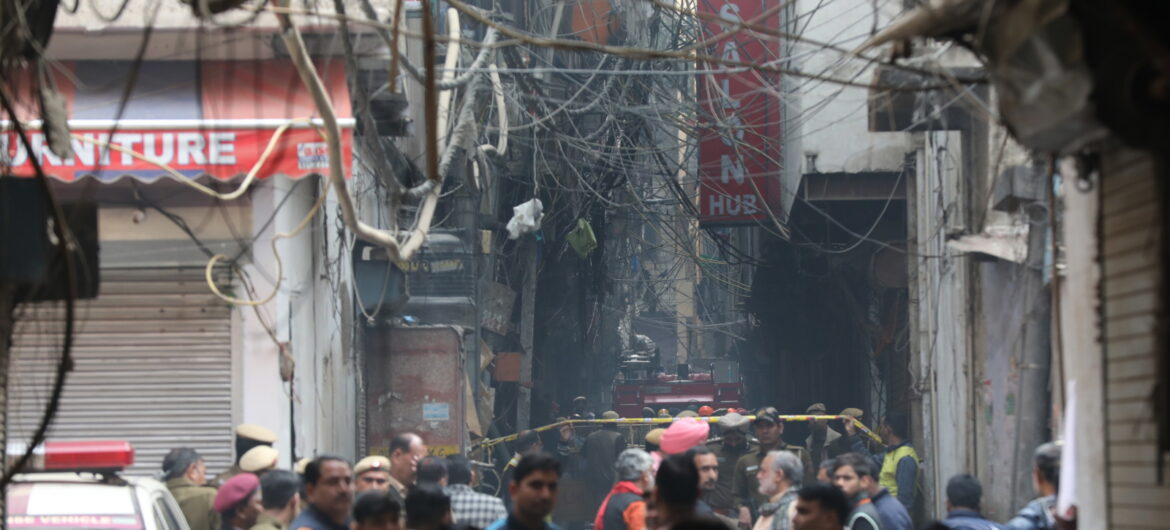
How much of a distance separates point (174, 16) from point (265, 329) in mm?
2551

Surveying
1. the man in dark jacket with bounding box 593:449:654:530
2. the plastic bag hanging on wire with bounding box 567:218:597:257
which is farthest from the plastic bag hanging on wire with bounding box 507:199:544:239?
the man in dark jacket with bounding box 593:449:654:530

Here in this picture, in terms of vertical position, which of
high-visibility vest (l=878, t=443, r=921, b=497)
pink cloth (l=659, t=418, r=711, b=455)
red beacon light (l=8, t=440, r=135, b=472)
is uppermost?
red beacon light (l=8, t=440, r=135, b=472)

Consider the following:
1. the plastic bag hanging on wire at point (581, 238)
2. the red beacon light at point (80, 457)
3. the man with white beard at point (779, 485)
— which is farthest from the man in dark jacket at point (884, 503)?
the plastic bag hanging on wire at point (581, 238)

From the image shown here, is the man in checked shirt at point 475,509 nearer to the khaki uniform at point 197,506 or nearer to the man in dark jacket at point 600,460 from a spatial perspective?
the khaki uniform at point 197,506

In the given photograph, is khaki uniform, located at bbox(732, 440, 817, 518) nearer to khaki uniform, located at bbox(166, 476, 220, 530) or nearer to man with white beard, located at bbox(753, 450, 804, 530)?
man with white beard, located at bbox(753, 450, 804, 530)

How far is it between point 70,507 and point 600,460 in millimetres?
10706

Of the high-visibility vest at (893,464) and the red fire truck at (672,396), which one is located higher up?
the high-visibility vest at (893,464)

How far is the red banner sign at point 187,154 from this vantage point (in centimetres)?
968

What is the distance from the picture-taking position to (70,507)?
6504mm

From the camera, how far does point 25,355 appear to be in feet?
32.3

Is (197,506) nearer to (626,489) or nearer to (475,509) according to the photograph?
(475,509)

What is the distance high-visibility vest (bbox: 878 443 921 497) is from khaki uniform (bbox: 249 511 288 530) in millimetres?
7270

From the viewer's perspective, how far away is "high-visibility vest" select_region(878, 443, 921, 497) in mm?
12919

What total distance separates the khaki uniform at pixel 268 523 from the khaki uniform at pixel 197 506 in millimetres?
1305
